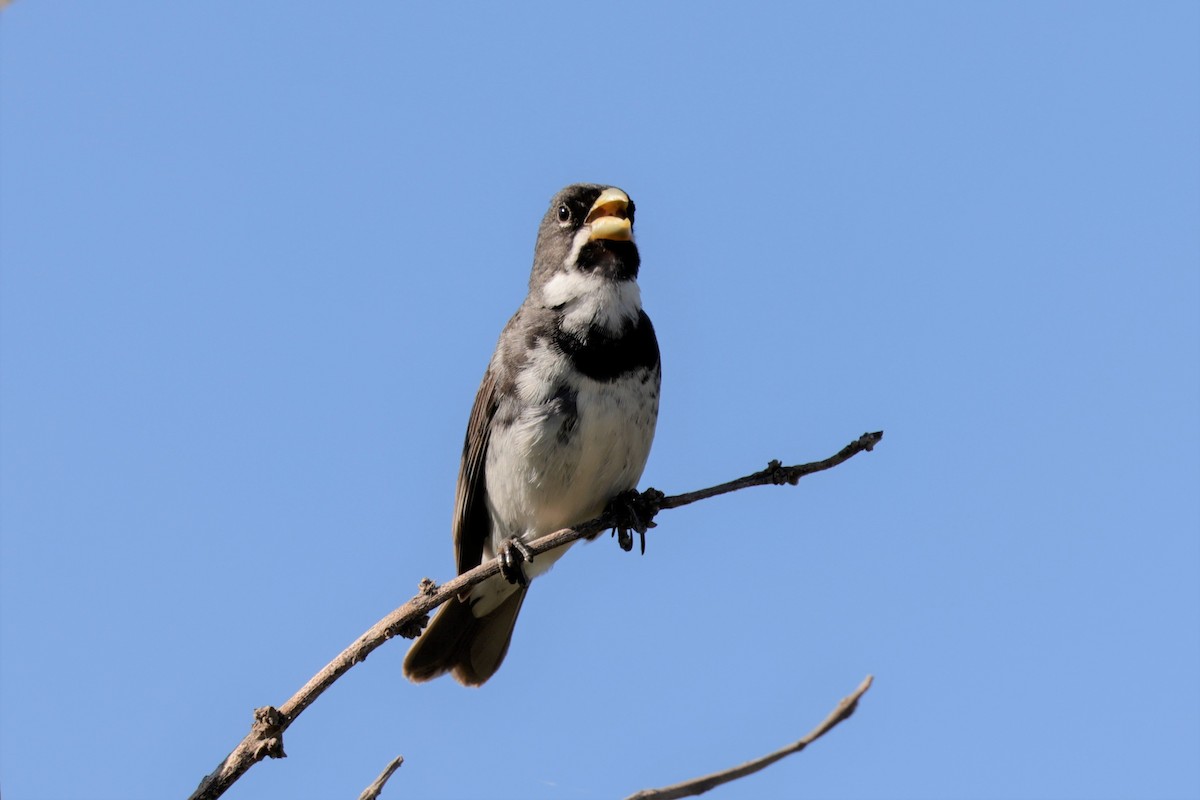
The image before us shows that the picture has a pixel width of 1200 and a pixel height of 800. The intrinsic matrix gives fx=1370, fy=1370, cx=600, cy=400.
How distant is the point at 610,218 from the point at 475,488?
72.7 inches

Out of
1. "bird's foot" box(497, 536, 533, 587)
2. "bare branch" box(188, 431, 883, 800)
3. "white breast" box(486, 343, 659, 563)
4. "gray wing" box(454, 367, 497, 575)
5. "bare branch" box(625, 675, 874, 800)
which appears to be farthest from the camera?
"gray wing" box(454, 367, 497, 575)

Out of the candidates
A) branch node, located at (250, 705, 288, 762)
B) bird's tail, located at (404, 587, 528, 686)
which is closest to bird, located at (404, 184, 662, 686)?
bird's tail, located at (404, 587, 528, 686)

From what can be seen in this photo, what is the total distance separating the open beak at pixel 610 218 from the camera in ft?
25.1

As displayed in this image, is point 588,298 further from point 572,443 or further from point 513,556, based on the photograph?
point 513,556

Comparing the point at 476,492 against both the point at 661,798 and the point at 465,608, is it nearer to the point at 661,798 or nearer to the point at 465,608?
the point at 465,608

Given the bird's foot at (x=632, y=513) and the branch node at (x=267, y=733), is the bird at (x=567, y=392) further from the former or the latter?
the branch node at (x=267, y=733)

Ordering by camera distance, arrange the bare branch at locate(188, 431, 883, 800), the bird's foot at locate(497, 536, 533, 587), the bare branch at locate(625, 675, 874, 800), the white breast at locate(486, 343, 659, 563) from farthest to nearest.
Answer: the bird's foot at locate(497, 536, 533, 587) → the white breast at locate(486, 343, 659, 563) → the bare branch at locate(188, 431, 883, 800) → the bare branch at locate(625, 675, 874, 800)

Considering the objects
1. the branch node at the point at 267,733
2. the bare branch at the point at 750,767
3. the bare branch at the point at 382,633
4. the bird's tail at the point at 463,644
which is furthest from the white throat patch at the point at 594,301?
the bare branch at the point at 750,767

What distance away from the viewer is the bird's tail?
27.9ft

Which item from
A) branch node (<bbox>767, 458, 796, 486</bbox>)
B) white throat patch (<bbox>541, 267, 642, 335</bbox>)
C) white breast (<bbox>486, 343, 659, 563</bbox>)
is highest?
white throat patch (<bbox>541, 267, 642, 335</bbox>)

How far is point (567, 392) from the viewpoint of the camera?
7.42 m

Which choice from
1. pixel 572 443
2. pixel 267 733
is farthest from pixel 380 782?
pixel 572 443

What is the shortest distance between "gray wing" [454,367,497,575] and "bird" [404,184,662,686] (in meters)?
0.01

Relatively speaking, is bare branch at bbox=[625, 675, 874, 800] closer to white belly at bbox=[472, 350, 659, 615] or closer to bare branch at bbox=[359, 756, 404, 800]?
bare branch at bbox=[359, 756, 404, 800]
